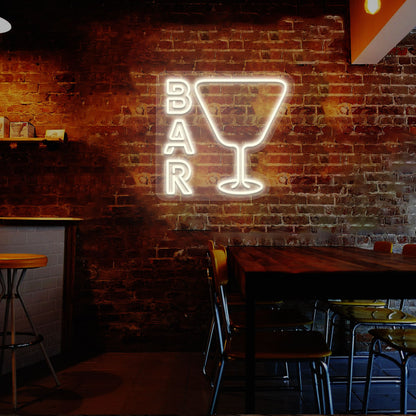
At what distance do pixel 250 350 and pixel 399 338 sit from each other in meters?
0.88

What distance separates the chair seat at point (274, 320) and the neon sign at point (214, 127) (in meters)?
1.37

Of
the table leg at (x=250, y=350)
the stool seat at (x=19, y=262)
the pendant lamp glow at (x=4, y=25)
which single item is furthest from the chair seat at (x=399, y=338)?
the pendant lamp glow at (x=4, y=25)

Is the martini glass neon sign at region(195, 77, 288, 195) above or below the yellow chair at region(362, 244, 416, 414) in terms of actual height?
above

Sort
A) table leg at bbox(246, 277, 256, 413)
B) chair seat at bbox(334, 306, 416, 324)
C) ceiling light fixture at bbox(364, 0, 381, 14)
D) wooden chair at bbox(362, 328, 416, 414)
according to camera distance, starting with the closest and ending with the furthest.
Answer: table leg at bbox(246, 277, 256, 413) < wooden chair at bbox(362, 328, 416, 414) < chair seat at bbox(334, 306, 416, 324) < ceiling light fixture at bbox(364, 0, 381, 14)

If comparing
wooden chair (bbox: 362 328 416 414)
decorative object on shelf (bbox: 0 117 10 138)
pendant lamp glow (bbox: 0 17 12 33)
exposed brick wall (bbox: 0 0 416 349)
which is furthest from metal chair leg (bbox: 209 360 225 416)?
pendant lamp glow (bbox: 0 17 12 33)

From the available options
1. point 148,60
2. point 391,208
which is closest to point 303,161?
point 391,208

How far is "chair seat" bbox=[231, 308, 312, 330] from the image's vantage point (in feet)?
7.70

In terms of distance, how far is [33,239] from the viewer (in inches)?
125

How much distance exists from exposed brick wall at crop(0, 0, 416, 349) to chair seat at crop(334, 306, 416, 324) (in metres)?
1.07

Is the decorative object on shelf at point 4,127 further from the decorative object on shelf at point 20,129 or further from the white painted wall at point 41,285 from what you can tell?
the white painted wall at point 41,285

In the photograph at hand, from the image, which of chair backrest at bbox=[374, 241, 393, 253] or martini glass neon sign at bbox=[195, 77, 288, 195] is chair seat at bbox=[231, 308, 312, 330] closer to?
chair backrest at bbox=[374, 241, 393, 253]

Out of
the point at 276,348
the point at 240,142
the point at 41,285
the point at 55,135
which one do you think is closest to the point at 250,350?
the point at 276,348

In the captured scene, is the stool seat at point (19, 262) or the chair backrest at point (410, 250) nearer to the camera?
the stool seat at point (19, 262)

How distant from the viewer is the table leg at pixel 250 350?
1.70 meters
